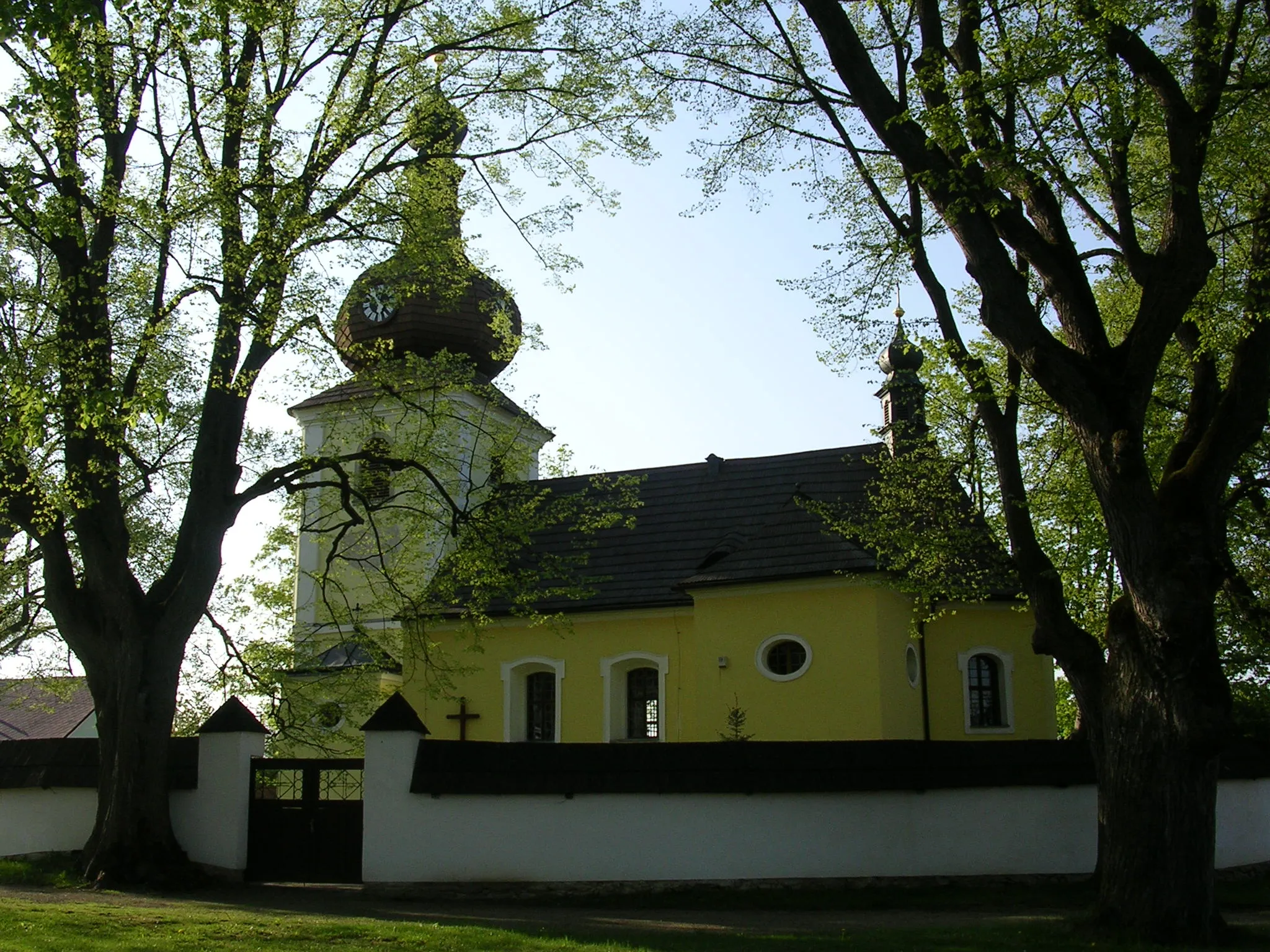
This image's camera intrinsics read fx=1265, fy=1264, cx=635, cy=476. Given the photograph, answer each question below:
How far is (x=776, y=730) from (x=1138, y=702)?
974 centimetres

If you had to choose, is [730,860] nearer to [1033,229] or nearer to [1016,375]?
[1016,375]

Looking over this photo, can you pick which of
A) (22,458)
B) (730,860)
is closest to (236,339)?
(22,458)

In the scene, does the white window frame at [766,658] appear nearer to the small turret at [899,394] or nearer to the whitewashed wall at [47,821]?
the small turret at [899,394]

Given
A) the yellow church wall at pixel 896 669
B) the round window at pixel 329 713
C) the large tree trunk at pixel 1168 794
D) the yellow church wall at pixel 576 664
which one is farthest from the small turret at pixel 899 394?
the large tree trunk at pixel 1168 794

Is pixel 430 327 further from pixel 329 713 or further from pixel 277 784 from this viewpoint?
pixel 277 784

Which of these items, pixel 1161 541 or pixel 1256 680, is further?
pixel 1256 680

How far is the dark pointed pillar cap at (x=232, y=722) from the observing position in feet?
46.4

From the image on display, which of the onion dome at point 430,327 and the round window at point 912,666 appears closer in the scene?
the round window at point 912,666

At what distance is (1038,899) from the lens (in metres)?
12.3

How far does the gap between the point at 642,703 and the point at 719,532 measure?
3.39m

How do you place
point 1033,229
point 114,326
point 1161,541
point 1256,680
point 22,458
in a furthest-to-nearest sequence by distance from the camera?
point 1256,680 < point 114,326 < point 22,458 < point 1033,229 < point 1161,541

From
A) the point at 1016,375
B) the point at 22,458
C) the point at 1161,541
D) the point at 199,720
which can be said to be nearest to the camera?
the point at 1161,541

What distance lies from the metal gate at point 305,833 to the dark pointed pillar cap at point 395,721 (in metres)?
0.95

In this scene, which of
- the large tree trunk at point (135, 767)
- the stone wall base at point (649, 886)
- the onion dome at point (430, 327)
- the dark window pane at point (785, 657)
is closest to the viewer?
the large tree trunk at point (135, 767)
